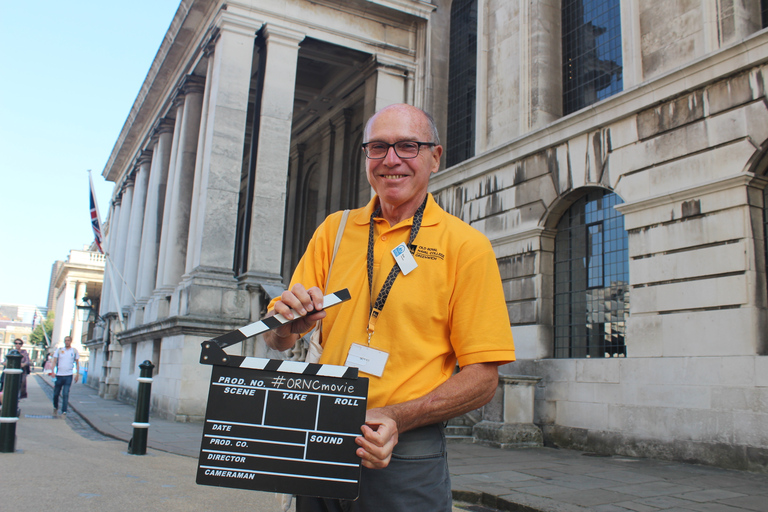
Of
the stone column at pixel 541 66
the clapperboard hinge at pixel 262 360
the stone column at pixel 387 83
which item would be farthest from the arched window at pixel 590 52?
the clapperboard hinge at pixel 262 360

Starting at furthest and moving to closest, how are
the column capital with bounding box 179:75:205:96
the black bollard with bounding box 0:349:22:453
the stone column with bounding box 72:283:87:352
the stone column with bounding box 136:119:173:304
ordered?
the stone column with bounding box 72:283:87:352 < the stone column with bounding box 136:119:173:304 < the column capital with bounding box 179:75:205:96 < the black bollard with bounding box 0:349:22:453

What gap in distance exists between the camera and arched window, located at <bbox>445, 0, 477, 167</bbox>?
1883 centimetres

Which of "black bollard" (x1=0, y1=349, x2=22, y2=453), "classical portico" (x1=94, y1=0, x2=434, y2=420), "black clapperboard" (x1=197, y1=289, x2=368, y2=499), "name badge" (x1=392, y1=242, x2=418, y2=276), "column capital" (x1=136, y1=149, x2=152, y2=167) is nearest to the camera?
Answer: "black clapperboard" (x1=197, y1=289, x2=368, y2=499)

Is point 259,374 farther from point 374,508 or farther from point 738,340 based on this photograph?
point 738,340

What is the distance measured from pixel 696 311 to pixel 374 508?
934 cm

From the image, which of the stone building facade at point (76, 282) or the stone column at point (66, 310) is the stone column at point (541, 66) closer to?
the stone building facade at point (76, 282)

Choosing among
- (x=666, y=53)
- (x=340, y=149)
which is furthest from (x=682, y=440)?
(x=340, y=149)

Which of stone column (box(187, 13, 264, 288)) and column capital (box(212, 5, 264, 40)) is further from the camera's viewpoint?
column capital (box(212, 5, 264, 40))

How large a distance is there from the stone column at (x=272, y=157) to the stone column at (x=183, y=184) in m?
4.95

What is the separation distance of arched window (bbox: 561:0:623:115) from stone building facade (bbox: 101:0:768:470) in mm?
49

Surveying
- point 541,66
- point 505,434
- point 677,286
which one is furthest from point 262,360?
point 541,66

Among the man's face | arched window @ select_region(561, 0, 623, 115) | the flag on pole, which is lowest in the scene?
the man's face

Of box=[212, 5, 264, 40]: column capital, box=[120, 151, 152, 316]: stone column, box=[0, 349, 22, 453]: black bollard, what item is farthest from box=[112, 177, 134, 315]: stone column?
box=[0, 349, 22, 453]: black bollard

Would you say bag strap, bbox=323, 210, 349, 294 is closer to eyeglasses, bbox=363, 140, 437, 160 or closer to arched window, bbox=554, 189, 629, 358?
eyeglasses, bbox=363, 140, 437, 160
